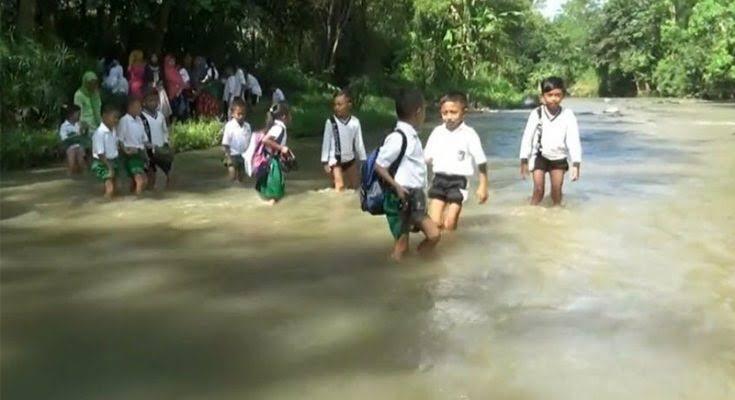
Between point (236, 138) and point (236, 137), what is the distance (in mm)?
19

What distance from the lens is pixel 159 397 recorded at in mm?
4152

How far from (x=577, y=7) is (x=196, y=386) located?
98716mm

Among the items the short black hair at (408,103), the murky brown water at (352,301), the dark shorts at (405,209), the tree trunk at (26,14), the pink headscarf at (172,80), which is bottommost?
the murky brown water at (352,301)

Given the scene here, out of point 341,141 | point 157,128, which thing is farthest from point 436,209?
point 157,128

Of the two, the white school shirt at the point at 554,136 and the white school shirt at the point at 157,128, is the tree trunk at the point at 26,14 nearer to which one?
the white school shirt at the point at 157,128

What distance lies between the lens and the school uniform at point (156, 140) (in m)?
10.6

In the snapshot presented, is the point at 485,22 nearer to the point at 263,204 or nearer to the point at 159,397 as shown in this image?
the point at 263,204

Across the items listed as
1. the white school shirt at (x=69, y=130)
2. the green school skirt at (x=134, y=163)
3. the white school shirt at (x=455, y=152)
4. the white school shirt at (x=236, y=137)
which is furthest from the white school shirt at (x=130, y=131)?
the white school shirt at (x=455, y=152)

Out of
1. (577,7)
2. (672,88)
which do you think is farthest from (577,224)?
(577,7)

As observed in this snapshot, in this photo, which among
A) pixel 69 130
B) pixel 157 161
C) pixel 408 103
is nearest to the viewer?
pixel 408 103

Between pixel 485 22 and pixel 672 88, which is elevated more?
pixel 485 22

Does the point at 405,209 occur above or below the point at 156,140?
below

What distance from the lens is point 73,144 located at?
1250cm

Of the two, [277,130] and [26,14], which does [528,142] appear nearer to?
[277,130]
